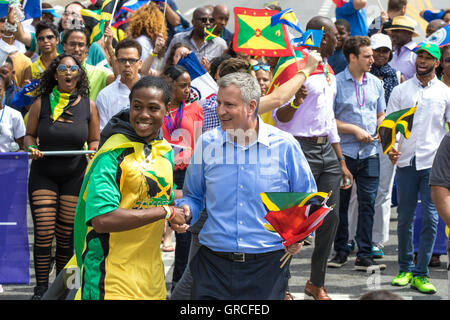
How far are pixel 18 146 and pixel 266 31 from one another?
2.58 meters

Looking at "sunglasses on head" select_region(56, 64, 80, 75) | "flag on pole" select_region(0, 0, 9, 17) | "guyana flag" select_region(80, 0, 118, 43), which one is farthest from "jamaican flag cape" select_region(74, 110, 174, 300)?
"guyana flag" select_region(80, 0, 118, 43)

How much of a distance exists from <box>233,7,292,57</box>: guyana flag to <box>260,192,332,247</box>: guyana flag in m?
2.90

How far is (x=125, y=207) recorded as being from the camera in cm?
462

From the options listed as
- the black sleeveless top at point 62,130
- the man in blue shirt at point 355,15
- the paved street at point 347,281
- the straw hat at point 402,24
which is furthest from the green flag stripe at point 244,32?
the man in blue shirt at point 355,15

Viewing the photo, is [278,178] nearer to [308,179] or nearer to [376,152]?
[308,179]

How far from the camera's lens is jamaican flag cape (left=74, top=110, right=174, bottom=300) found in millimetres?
4508

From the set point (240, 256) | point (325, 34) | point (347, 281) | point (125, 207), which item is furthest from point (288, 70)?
point (125, 207)

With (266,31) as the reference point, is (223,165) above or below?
below

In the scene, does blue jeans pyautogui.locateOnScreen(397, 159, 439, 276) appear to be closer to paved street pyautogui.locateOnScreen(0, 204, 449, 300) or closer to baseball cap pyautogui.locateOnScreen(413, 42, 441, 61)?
paved street pyautogui.locateOnScreen(0, 204, 449, 300)

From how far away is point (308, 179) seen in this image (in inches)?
197

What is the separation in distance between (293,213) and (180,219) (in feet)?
2.17
